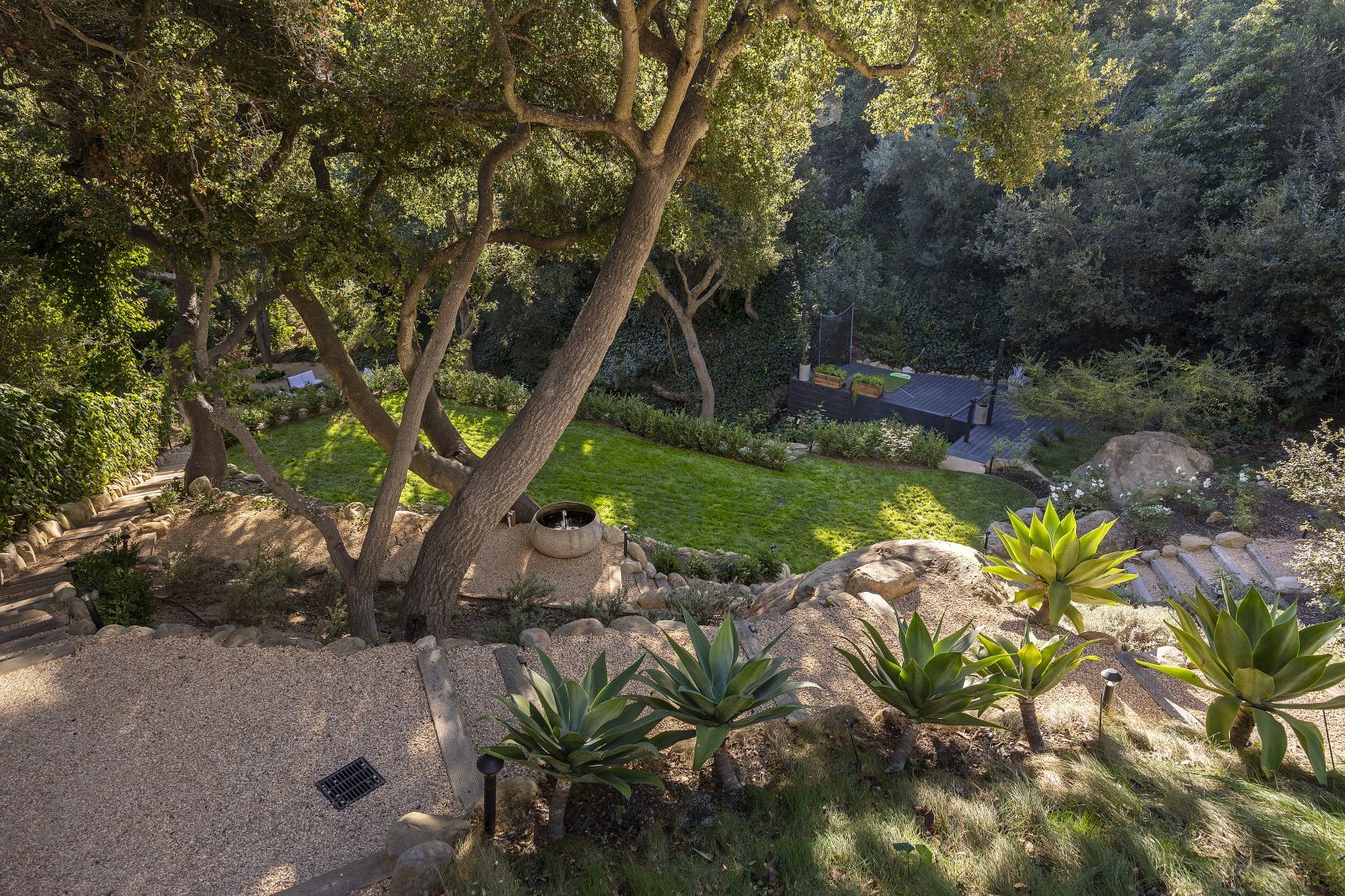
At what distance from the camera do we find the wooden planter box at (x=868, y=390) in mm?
14305

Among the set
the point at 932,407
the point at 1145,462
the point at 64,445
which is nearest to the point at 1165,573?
the point at 1145,462

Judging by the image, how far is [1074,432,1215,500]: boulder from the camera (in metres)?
9.70

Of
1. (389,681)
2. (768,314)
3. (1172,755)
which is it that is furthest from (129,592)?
(768,314)

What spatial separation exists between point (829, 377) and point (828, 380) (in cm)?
7

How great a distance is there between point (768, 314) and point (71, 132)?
14031 millimetres

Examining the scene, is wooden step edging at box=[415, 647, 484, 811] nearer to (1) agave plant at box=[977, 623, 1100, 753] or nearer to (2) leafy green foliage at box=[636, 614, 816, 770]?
(2) leafy green foliage at box=[636, 614, 816, 770]

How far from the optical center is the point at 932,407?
1512cm

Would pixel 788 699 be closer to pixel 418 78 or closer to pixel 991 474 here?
pixel 418 78

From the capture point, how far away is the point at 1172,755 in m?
3.59

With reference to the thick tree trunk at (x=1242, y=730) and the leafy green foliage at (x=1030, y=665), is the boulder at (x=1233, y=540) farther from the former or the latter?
the leafy green foliage at (x=1030, y=665)

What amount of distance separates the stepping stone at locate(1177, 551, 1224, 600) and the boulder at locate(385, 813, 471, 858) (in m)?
7.13

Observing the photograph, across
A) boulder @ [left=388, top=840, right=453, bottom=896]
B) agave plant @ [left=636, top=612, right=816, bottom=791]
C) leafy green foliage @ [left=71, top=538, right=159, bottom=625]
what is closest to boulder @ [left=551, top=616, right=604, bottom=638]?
agave plant @ [left=636, top=612, right=816, bottom=791]

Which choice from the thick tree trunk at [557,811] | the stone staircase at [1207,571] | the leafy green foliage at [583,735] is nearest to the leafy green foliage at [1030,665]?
the leafy green foliage at [583,735]

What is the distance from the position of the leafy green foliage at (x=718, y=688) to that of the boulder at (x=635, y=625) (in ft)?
5.94
